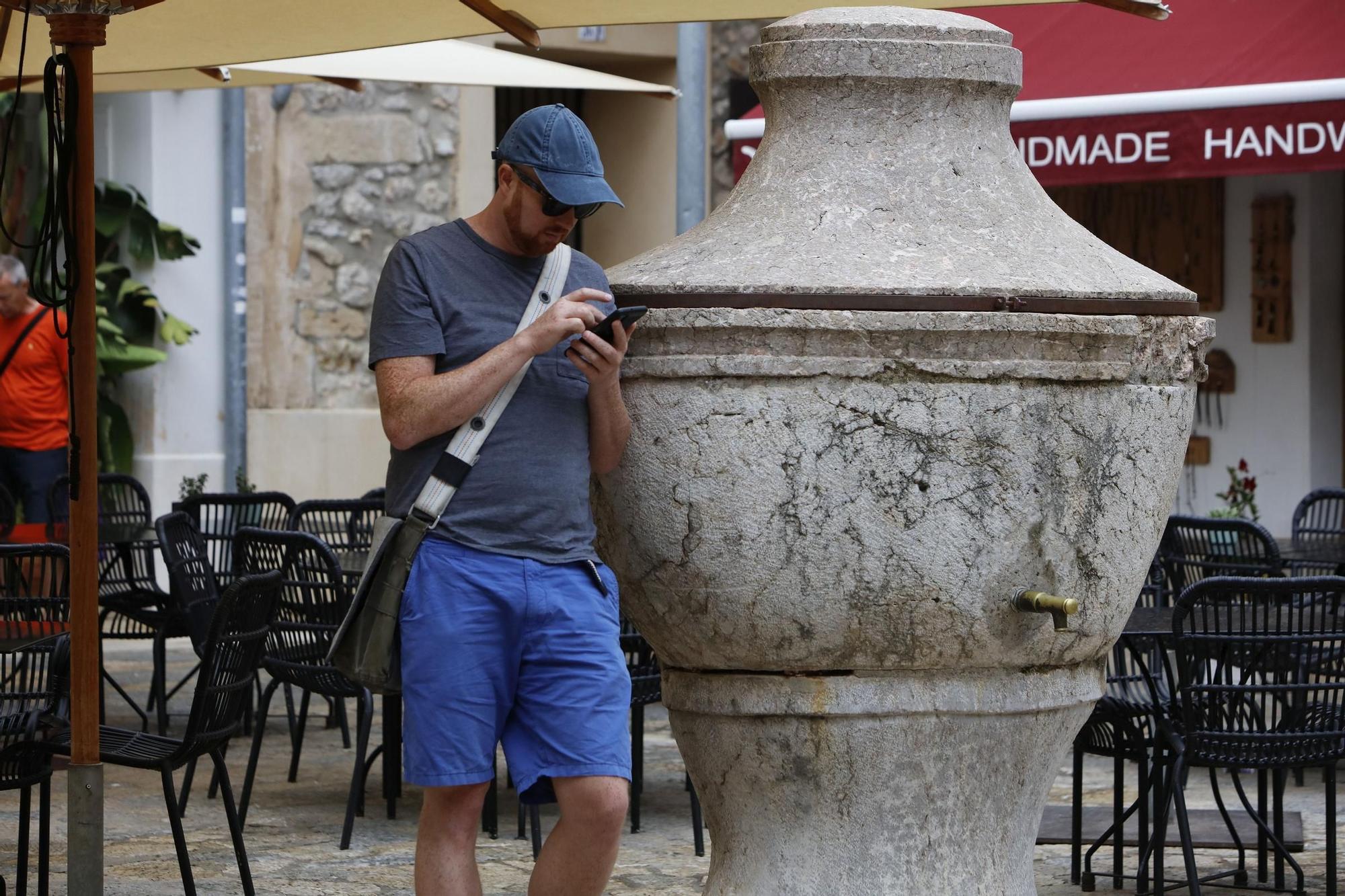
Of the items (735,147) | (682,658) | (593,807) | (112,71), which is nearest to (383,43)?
(112,71)

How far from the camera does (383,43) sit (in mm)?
5145

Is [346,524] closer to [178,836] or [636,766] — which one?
[636,766]

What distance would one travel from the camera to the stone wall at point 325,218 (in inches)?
433

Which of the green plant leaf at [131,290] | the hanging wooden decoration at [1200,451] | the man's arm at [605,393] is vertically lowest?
the hanging wooden decoration at [1200,451]

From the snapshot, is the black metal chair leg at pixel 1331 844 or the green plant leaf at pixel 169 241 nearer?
the black metal chair leg at pixel 1331 844

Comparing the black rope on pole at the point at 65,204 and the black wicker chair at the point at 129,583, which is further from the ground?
the black rope on pole at the point at 65,204

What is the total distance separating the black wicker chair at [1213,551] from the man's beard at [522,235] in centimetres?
316

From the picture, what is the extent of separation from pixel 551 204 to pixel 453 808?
1.03m

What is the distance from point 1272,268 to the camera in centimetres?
1034

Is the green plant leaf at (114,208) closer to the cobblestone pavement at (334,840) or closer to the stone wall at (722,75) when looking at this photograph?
the stone wall at (722,75)

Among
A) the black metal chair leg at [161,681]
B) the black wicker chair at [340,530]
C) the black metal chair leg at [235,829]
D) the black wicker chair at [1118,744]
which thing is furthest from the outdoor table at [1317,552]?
the black metal chair leg at [161,681]

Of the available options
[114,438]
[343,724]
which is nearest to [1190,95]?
[343,724]

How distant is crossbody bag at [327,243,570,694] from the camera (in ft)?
11.2

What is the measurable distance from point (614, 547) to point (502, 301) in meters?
0.56
